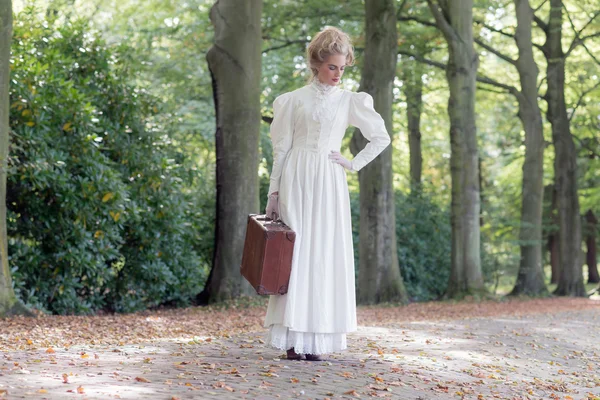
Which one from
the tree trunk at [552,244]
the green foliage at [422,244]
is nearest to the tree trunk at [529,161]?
the green foliage at [422,244]

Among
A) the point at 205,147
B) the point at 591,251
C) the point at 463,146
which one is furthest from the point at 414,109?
the point at 591,251

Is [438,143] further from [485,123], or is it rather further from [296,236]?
[296,236]

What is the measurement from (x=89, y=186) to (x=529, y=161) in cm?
1252

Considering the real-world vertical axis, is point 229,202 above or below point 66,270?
above

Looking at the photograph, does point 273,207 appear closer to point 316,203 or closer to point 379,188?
point 316,203

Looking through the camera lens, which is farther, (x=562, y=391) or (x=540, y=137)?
(x=540, y=137)

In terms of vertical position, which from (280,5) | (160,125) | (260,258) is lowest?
(260,258)

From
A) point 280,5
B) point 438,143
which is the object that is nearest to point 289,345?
point 280,5

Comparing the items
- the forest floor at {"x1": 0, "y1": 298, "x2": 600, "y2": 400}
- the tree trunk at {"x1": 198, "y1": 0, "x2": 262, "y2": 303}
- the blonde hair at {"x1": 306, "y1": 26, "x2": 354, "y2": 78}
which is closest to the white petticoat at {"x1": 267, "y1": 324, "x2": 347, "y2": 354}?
the forest floor at {"x1": 0, "y1": 298, "x2": 600, "y2": 400}

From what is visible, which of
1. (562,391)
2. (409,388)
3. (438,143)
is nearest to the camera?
(409,388)

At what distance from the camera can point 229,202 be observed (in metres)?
12.9

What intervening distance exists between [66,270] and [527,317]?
7.05m

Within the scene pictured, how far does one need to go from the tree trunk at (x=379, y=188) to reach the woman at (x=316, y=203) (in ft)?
28.9

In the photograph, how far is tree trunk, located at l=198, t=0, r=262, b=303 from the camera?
12.8 metres
